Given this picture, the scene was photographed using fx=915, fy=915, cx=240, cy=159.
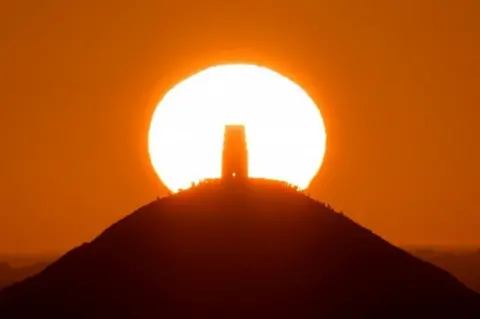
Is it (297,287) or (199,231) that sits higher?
(199,231)

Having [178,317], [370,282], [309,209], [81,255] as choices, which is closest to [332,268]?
[370,282]

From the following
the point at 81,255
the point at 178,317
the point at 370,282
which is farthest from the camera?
the point at 81,255

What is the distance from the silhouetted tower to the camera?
47.1m

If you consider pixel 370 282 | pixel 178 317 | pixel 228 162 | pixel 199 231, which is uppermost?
pixel 228 162

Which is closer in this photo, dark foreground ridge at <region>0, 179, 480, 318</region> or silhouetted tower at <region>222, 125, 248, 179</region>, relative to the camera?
dark foreground ridge at <region>0, 179, 480, 318</region>

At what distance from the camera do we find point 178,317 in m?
39.8

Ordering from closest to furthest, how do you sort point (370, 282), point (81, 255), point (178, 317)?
point (178, 317) < point (370, 282) < point (81, 255)

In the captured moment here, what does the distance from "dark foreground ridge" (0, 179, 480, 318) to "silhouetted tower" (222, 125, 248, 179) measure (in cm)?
98

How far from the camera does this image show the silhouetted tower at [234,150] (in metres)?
47.1

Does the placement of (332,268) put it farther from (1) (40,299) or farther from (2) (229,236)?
(1) (40,299)

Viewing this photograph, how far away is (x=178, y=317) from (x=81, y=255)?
9562 mm

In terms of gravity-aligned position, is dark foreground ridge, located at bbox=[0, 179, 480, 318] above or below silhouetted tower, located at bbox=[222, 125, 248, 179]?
below

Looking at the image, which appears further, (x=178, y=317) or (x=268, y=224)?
(x=268, y=224)

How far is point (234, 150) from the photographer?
47094mm
